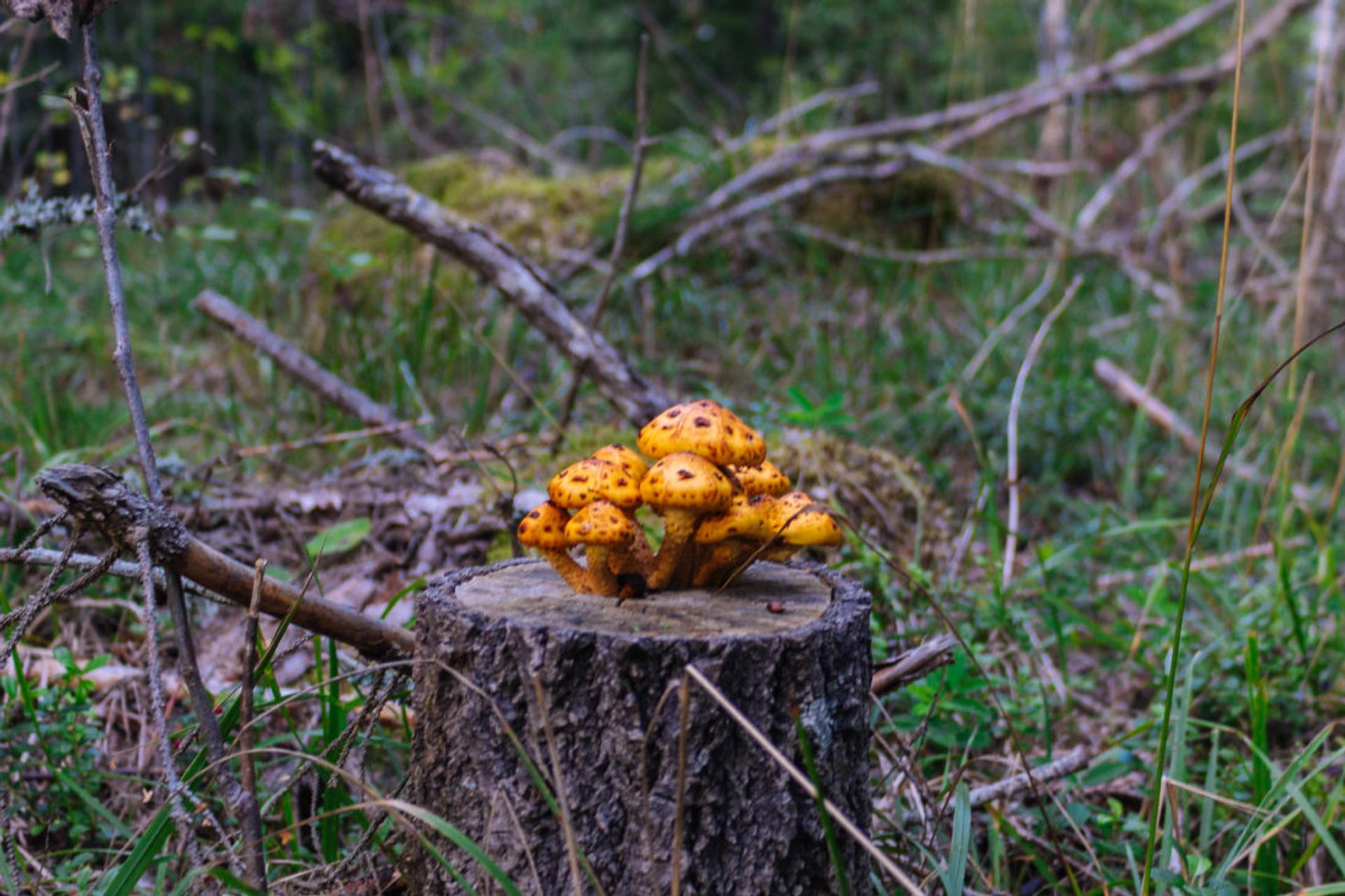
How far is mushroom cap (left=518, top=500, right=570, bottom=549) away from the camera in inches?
57.5

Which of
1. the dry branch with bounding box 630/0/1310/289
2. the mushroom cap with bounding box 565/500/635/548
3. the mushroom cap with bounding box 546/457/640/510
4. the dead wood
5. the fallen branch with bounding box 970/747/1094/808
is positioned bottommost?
the fallen branch with bounding box 970/747/1094/808

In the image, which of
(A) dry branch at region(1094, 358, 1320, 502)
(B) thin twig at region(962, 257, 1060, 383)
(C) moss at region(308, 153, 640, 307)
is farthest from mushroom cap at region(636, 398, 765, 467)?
(C) moss at region(308, 153, 640, 307)

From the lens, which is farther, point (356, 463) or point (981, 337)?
point (981, 337)

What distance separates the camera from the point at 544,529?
57.5 inches

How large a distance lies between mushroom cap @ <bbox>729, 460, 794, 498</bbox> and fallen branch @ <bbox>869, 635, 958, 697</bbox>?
36 centimetres

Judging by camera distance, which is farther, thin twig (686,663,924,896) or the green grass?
the green grass

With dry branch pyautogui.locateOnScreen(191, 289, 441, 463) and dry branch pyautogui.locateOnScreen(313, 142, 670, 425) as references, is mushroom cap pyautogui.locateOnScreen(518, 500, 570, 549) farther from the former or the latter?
dry branch pyautogui.locateOnScreen(191, 289, 441, 463)

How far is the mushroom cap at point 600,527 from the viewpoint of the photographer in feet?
4.45

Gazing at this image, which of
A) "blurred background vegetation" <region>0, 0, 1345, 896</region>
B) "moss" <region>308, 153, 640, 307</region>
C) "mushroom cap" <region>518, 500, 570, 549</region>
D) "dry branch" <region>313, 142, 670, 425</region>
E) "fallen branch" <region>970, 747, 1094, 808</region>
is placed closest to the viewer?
"mushroom cap" <region>518, 500, 570, 549</region>

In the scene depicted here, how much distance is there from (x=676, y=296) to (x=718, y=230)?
88 cm

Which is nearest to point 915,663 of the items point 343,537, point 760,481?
point 760,481

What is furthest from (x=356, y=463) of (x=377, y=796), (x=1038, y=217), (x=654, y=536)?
(x=1038, y=217)

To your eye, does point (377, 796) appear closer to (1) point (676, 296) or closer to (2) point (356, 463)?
(2) point (356, 463)

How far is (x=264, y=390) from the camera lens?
411 cm
